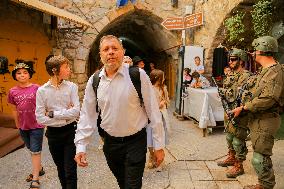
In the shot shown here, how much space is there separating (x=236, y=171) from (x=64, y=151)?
8.20 ft

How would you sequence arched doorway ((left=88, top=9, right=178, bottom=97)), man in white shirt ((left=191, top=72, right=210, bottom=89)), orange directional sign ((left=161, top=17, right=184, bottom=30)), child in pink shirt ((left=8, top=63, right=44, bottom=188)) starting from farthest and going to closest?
arched doorway ((left=88, top=9, right=178, bottom=97))
orange directional sign ((left=161, top=17, right=184, bottom=30))
man in white shirt ((left=191, top=72, right=210, bottom=89))
child in pink shirt ((left=8, top=63, right=44, bottom=188))

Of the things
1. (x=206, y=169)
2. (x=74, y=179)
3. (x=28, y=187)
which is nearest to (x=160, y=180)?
(x=206, y=169)

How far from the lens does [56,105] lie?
11.1ft

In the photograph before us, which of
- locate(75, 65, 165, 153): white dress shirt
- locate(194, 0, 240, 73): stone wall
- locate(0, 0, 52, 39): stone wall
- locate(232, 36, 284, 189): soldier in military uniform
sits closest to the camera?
locate(75, 65, 165, 153): white dress shirt

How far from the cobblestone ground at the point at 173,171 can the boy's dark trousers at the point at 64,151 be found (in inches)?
33.0

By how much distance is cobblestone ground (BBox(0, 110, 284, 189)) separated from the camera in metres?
4.10

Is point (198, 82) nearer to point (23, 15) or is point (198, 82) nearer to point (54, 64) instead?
point (23, 15)

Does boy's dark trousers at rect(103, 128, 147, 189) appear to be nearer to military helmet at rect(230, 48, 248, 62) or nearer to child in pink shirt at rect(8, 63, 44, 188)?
child in pink shirt at rect(8, 63, 44, 188)

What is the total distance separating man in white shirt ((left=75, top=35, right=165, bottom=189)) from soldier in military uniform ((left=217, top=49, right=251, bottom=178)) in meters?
2.03

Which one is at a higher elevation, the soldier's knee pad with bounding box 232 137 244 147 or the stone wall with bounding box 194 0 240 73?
the stone wall with bounding box 194 0 240 73

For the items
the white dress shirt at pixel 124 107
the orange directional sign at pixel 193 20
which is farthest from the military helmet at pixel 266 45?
the orange directional sign at pixel 193 20

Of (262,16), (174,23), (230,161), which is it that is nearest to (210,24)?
(174,23)

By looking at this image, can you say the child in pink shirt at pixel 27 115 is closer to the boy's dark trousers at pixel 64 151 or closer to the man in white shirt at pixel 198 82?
the boy's dark trousers at pixel 64 151

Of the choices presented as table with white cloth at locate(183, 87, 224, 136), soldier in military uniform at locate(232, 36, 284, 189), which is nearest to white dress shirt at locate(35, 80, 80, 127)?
soldier in military uniform at locate(232, 36, 284, 189)
